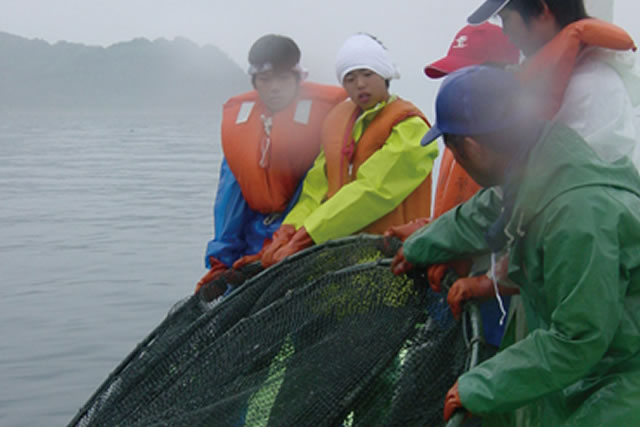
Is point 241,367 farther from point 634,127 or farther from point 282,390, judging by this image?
point 634,127

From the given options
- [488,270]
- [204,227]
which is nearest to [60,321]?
[204,227]

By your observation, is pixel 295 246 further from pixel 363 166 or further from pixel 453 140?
pixel 453 140

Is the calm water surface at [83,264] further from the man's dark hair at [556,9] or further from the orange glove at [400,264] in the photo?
the man's dark hair at [556,9]

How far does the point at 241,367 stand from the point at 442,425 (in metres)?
0.78

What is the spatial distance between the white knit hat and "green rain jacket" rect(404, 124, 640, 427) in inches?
72.3

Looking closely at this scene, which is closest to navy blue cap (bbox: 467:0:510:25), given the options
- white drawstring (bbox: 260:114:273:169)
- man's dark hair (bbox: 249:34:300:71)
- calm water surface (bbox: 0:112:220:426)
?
man's dark hair (bbox: 249:34:300:71)

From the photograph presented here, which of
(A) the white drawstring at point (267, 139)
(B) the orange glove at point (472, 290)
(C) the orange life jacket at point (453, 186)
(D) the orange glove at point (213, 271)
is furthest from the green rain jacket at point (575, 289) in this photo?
(A) the white drawstring at point (267, 139)

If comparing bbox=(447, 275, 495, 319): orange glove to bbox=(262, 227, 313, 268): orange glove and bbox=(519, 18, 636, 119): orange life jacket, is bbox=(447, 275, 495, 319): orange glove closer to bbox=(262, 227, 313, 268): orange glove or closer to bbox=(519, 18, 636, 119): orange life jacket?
bbox=(519, 18, 636, 119): orange life jacket

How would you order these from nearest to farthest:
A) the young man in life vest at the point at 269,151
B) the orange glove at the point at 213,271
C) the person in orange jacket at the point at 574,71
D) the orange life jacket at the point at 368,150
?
1. the person in orange jacket at the point at 574,71
2. the orange life jacket at the point at 368,150
3. the orange glove at the point at 213,271
4. the young man in life vest at the point at 269,151

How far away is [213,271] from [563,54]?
2.15 meters

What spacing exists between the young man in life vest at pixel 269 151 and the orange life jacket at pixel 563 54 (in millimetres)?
1727

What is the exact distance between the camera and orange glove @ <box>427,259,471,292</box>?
2.91 m

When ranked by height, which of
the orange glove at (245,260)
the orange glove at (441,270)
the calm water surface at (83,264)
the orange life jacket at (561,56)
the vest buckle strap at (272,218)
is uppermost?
the orange life jacket at (561,56)

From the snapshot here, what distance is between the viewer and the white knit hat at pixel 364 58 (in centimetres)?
409
